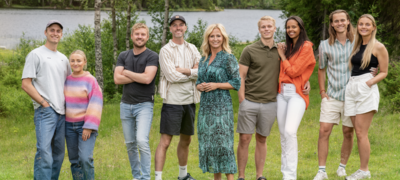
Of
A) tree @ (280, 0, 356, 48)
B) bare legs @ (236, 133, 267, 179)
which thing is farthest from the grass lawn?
tree @ (280, 0, 356, 48)

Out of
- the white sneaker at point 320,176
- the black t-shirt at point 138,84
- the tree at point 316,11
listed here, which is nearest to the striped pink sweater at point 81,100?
the black t-shirt at point 138,84

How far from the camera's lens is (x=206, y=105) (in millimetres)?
4617

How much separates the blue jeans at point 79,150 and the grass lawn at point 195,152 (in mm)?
1692

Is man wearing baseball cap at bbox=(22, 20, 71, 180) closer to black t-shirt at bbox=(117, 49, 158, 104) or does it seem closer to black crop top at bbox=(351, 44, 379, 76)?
black t-shirt at bbox=(117, 49, 158, 104)

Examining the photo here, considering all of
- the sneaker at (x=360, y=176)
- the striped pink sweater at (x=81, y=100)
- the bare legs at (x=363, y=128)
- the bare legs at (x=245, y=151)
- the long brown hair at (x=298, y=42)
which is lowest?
the sneaker at (x=360, y=176)

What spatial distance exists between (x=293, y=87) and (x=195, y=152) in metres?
3.97

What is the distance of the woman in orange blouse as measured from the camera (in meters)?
4.86

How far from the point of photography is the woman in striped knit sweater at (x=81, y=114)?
4547 mm

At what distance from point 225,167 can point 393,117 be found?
7.25m

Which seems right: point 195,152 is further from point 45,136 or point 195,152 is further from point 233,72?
point 45,136

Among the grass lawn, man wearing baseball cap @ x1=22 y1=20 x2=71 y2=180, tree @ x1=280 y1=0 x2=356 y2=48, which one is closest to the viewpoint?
man wearing baseball cap @ x1=22 y1=20 x2=71 y2=180

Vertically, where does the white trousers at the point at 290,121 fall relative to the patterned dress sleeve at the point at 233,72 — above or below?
below

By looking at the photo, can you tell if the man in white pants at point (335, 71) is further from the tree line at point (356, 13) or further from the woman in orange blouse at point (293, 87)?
the tree line at point (356, 13)

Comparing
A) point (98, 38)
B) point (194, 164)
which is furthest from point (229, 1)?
point (194, 164)
